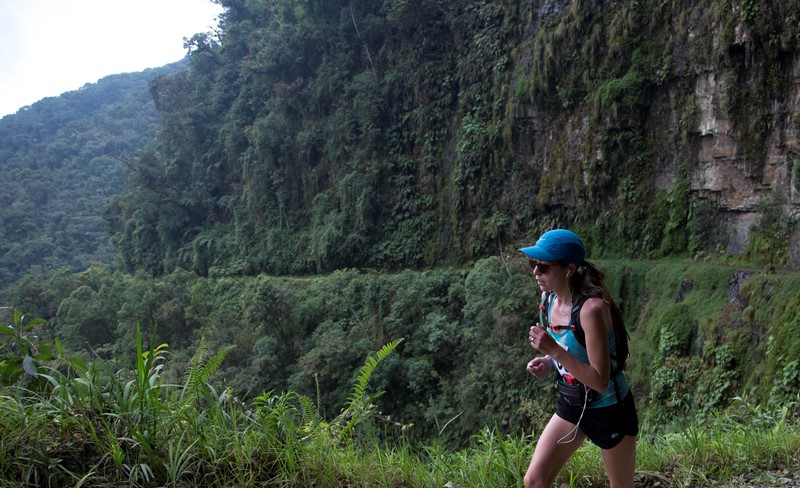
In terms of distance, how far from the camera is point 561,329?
1.92m

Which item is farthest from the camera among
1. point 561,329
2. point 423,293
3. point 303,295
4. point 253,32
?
point 253,32

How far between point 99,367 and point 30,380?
26 cm

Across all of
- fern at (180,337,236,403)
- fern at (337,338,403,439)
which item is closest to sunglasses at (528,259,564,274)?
fern at (337,338,403,439)

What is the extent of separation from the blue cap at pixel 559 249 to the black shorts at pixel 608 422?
501 mm

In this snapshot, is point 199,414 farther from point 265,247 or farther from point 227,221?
point 227,221

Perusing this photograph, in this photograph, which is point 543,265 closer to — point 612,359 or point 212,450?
point 612,359

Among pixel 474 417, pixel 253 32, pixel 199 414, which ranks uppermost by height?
pixel 253 32

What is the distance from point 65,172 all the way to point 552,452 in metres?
43.2

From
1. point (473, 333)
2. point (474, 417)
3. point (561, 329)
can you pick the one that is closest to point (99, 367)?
point (561, 329)

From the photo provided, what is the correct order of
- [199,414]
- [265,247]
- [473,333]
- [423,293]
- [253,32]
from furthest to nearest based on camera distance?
[253,32] < [265,247] < [423,293] < [473,333] < [199,414]

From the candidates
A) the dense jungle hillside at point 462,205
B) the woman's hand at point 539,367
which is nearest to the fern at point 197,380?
the dense jungle hillside at point 462,205

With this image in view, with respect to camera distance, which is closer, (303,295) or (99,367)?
(99,367)

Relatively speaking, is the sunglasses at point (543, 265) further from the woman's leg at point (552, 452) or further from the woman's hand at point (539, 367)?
the woman's leg at point (552, 452)

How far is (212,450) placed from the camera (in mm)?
1985
